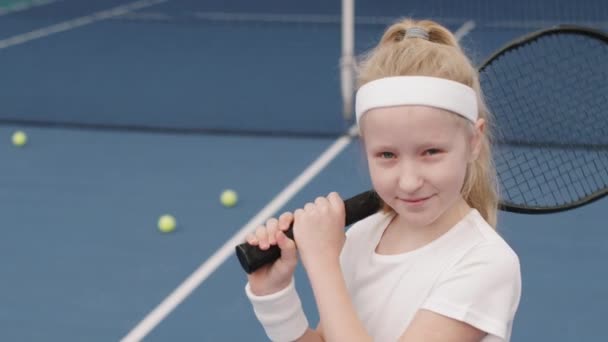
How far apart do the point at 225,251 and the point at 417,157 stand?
116 inches

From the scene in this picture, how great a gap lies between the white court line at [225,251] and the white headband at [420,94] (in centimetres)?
223

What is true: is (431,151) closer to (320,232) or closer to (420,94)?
(420,94)

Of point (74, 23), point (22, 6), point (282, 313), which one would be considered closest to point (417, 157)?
point (282, 313)

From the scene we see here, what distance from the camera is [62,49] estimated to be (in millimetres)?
9773

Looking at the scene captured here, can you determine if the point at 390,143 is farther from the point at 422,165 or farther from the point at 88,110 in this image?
the point at 88,110

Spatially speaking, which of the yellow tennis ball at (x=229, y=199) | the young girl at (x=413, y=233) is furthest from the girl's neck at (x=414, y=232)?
the yellow tennis ball at (x=229, y=199)

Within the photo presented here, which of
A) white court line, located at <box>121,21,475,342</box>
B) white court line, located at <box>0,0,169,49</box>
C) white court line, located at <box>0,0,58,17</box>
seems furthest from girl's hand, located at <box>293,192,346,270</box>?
white court line, located at <box>0,0,58,17</box>

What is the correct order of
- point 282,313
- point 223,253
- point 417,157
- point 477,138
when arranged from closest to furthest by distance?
point 417,157 < point 477,138 < point 282,313 < point 223,253

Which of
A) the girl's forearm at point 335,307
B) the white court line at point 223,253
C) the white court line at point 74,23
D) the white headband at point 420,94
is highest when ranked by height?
the white court line at point 74,23

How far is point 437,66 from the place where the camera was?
5.97 ft

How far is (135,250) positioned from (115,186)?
99 centimetres

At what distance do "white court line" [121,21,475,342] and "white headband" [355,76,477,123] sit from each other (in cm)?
223

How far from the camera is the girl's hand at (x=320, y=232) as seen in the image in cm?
184

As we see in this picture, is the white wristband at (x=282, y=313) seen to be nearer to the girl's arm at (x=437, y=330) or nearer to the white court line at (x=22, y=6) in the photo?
the girl's arm at (x=437, y=330)
